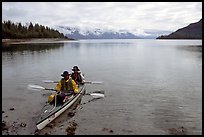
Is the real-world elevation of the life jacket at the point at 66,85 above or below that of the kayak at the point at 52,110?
above

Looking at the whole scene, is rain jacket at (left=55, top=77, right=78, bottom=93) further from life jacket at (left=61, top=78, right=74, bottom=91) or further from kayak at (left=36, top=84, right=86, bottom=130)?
kayak at (left=36, top=84, right=86, bottom=130)

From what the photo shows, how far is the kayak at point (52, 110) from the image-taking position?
1309 cm

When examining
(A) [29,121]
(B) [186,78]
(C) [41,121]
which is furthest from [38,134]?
(B) [186,78]

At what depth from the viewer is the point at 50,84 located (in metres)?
24.0

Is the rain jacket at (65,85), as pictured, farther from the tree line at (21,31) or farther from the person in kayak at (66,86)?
the tree line at (21,31)

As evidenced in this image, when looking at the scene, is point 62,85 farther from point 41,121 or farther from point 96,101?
point 41,121

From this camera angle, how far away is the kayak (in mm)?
13094

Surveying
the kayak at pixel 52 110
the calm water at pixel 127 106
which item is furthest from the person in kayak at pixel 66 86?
the calm water at pixel 127 106

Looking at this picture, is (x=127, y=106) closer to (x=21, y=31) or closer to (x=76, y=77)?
(x=76, y=77)

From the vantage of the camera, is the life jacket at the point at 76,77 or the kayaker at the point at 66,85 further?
the life jacket at the point at 76,77

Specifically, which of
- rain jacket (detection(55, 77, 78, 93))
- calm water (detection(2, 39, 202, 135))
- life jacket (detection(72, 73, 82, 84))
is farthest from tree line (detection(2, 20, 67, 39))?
rain jacket (detection(55, 77, 78, 93))

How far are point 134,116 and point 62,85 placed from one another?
16.7 feet

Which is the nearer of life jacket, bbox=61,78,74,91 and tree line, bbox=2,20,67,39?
life jacket, bbox=61,78,74,91

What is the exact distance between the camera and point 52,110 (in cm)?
1429
